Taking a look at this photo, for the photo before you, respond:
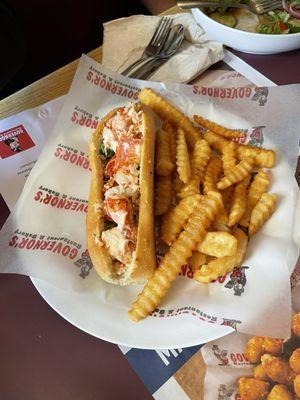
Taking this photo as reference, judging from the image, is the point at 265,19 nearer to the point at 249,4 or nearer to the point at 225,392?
the point at 249,4

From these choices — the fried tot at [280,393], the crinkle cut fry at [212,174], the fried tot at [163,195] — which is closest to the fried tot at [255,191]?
the crinkle cut fry at [212,174]

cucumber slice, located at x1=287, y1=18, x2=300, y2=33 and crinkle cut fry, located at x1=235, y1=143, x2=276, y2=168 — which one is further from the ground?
cucumber slice, located at x1=287, y1=18, x2=300, y2=33

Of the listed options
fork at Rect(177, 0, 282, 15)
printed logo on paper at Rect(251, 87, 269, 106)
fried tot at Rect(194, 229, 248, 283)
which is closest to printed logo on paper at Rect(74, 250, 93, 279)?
fried tot at Rect(194, 229, 248, 283)

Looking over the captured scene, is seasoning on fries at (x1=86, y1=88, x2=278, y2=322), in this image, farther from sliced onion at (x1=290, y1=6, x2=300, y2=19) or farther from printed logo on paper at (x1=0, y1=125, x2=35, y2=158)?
sliced onion at (x1=290, y1=6, x2=300, y2=19)

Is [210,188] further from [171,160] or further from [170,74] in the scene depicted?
[170,74]

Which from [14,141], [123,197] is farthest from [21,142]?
[123,197]

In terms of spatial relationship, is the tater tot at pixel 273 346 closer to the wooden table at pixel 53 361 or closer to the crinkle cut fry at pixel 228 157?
the wooden table at pixel 53 361
